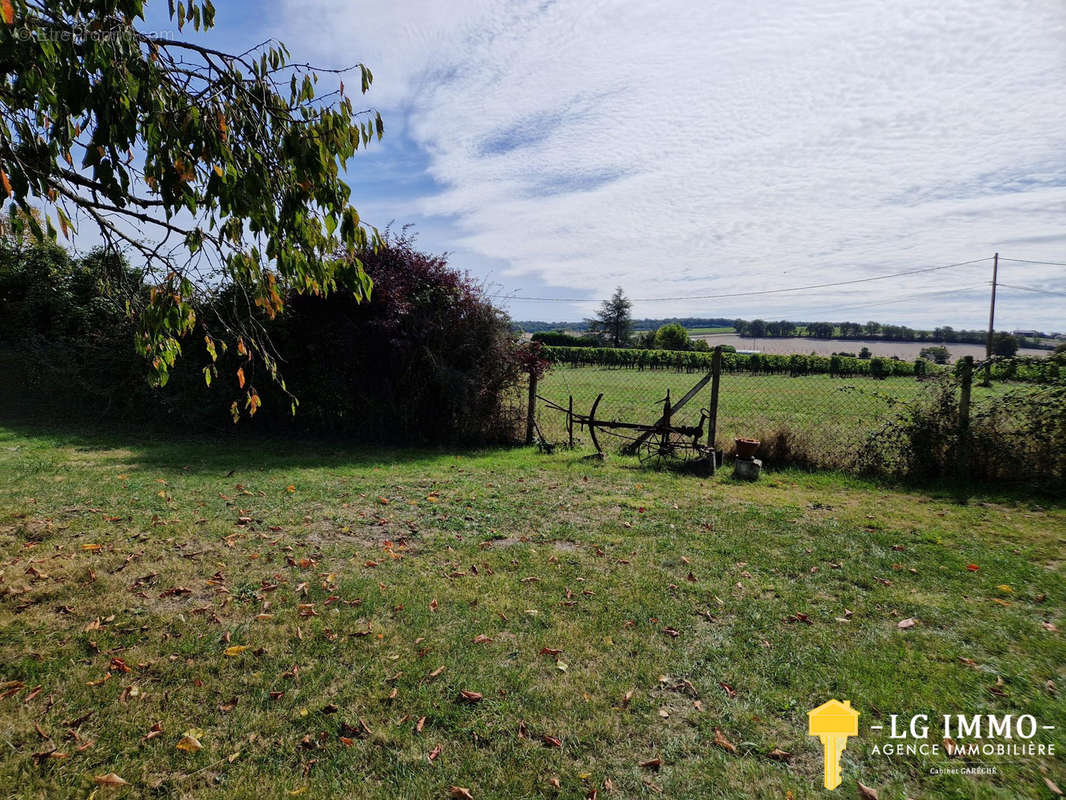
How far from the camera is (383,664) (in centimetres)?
329

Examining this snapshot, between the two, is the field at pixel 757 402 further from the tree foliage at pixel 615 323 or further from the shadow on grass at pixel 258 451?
the tree foliage at pixel 615 323

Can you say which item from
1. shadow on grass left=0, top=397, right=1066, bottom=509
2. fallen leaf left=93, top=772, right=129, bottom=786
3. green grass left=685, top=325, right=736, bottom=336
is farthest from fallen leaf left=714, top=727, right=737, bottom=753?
green grass left=685, top=325, right=736, bottom=336

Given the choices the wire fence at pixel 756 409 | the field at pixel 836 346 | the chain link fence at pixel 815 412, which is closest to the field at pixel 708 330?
the field at pixel 836 346

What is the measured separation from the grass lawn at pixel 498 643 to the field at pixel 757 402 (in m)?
2.62

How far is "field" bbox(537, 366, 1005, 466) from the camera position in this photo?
916cm

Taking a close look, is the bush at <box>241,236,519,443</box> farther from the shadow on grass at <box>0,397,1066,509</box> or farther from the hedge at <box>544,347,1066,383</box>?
the hedge at <box>544,347,1066,383</box>

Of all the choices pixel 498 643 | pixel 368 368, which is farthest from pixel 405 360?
pixel 498 643

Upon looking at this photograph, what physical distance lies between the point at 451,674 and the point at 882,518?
5.68 metres

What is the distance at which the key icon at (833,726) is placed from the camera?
8.68 feet

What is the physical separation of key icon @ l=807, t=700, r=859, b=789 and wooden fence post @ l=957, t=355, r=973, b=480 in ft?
22.4

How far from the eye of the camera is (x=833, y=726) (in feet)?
9.36

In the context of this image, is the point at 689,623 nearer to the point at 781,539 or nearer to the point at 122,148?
the point at 781,539

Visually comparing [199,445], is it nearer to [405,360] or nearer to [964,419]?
[405,360]

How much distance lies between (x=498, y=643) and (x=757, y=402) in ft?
64.3
